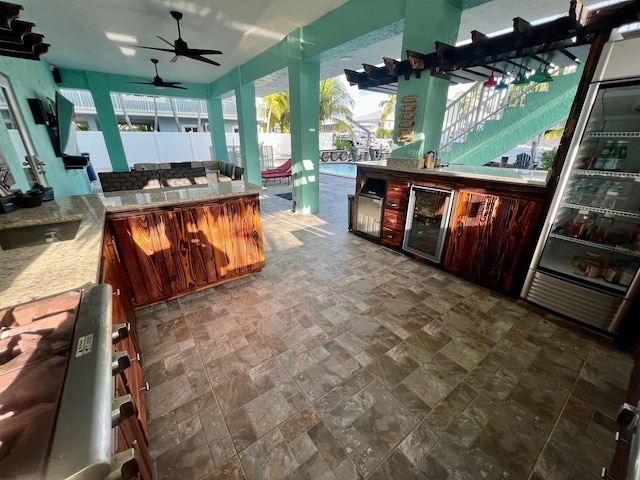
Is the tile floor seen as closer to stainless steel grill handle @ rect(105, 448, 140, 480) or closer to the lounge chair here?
stainless steel grill handle @ rect(105, 448, 140, 480)

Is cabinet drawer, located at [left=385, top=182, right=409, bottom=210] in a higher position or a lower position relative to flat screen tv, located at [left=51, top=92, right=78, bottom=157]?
lower

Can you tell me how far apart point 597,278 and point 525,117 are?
3.78 meters

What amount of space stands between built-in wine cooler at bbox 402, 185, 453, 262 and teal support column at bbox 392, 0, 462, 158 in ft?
1.86

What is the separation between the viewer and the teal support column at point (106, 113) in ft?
21.1

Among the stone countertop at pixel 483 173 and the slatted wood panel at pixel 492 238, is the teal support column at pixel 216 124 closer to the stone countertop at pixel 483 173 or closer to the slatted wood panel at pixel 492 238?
the stone countertop at pixel 483 173

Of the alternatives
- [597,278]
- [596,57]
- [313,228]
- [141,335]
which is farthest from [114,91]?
[597,278]

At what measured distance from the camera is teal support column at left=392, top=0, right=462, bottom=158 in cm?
279

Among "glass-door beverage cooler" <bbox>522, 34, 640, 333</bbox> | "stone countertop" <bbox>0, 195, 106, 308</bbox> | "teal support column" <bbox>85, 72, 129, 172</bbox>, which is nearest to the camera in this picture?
"stone countertop" <bbox>0, 195, 106, 308</bbox>

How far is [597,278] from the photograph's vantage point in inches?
84.6

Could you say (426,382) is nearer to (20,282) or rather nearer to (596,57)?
(20,282)

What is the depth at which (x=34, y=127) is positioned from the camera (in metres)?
3.84

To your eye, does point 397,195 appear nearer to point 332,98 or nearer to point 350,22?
point 350,22

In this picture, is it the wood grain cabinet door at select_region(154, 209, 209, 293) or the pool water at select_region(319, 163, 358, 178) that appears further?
the pool water at select_region(319, 163, 358, 178)

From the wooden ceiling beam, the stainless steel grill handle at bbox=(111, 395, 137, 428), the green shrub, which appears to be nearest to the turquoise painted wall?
the stainless steel grill handle at bbox=(111, 395, 137, 428)
